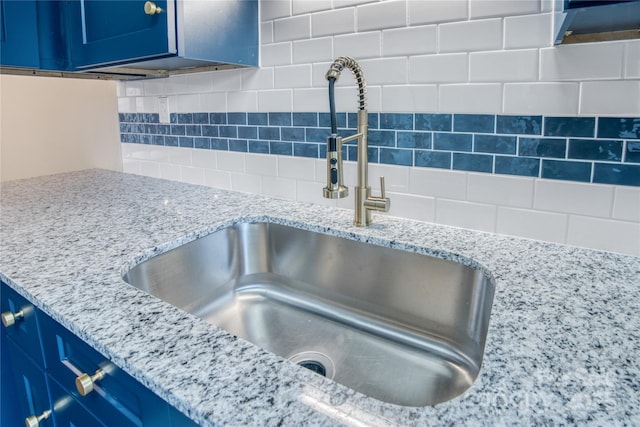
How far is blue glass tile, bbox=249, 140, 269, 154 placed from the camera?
4.55 feet

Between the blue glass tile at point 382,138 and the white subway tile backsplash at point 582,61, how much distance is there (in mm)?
366

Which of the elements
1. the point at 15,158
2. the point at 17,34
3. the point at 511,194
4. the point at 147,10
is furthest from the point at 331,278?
the point at 15,158

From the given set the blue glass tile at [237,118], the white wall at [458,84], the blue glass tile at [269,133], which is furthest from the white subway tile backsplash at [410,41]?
the blue glass tile at [237,118]

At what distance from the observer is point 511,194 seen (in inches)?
38.4

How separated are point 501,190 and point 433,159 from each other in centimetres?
18

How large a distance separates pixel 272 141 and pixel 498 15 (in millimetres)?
726

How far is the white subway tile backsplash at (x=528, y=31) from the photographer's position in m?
0.88

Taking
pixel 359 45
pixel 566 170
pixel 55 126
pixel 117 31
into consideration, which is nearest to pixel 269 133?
pixel 359 45

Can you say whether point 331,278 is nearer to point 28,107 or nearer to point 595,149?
point 595,149

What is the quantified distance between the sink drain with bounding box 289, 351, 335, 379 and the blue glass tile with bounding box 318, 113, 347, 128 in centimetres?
62

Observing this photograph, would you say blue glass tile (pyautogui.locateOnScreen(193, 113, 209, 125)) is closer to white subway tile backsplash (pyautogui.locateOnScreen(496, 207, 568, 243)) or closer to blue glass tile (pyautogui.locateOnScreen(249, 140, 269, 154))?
blue glass tile (pyautogui.locateOnScreen(249, 140, 269, 154))

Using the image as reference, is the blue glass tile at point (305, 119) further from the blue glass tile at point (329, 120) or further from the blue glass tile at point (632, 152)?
the blue glass tile at point (632, 152)

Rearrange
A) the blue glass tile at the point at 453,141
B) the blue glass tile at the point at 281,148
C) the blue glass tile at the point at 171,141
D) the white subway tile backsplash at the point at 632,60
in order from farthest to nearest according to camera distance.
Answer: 1. the blue glass tile at the point at 171,141
2. the blue glass tile at the point at 281,148
3. the blue glass tile at the point at 453,141
4. the white subway tile backsplash at the point at 632,60

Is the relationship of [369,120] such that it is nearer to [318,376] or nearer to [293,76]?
[293,76]
